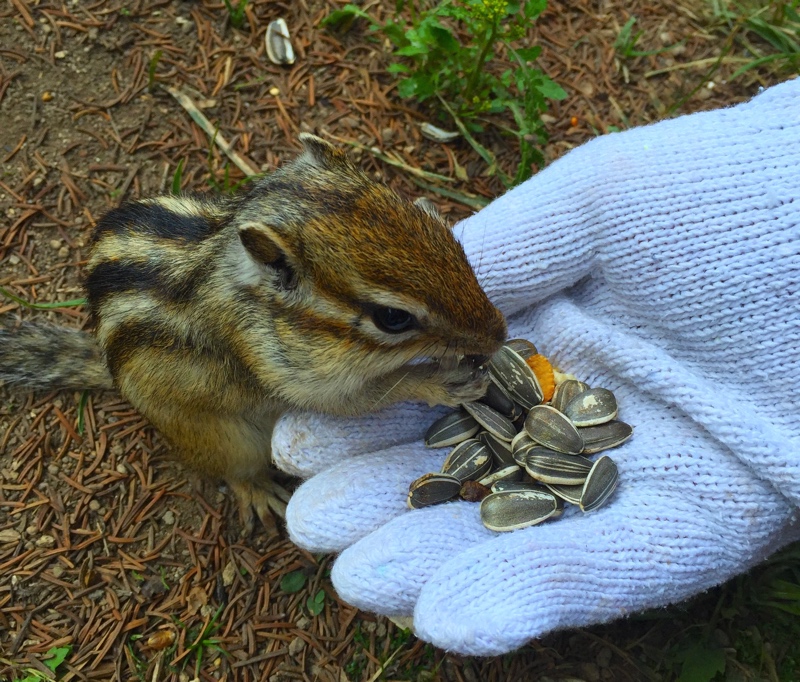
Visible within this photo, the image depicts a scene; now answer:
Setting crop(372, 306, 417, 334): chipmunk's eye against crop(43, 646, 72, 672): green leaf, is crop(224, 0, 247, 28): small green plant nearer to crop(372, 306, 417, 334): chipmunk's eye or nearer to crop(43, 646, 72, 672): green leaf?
crop(372, 306, 417, 334): chipmunk's eye

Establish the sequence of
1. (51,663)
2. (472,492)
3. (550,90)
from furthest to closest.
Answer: (550,90)
(51,663)
(472,492)

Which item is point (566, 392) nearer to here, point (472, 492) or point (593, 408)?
point (593, 408)

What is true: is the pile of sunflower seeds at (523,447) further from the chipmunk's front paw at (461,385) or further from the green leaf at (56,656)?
the green leaf at (56,656)

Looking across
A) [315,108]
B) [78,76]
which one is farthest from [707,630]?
[78,76]

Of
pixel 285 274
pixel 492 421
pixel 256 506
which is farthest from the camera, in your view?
pixel 256 506

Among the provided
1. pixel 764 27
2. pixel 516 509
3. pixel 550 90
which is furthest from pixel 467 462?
pixel 764 27

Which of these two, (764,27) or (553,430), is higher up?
(764,27)
